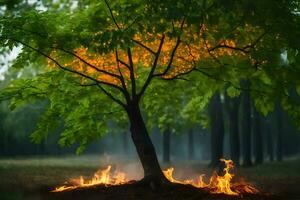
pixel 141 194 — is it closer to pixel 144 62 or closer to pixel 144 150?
pixel 144 150

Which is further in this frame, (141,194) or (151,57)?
(151,57)

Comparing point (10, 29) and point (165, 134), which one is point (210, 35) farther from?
point (165, 134)

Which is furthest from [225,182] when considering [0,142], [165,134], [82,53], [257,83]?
[0,142]

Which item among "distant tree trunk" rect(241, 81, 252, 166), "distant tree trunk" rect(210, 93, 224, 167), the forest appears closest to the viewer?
the forest

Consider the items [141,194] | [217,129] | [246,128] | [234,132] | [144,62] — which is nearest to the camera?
[141,194]

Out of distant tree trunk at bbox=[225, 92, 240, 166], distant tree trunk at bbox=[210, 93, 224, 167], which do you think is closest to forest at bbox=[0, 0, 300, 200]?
distant tree trunk at bbox=[210, 93, 224, 167]

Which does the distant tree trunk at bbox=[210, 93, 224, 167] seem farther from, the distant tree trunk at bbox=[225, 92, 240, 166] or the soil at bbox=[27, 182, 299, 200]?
the soil at bbox=[27, 182, 299, 200]

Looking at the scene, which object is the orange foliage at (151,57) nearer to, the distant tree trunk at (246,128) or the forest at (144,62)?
the forest at (144,62)

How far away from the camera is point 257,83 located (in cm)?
1702

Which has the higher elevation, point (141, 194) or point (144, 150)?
point (144, 150)

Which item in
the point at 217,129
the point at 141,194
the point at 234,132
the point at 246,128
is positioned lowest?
the point at 141,194

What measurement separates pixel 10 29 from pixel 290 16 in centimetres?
808

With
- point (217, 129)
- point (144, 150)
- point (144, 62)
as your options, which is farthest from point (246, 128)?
point (144, 150)

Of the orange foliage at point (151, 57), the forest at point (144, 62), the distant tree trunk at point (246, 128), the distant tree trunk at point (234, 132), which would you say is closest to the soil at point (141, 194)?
the forest at point (144, 62)
